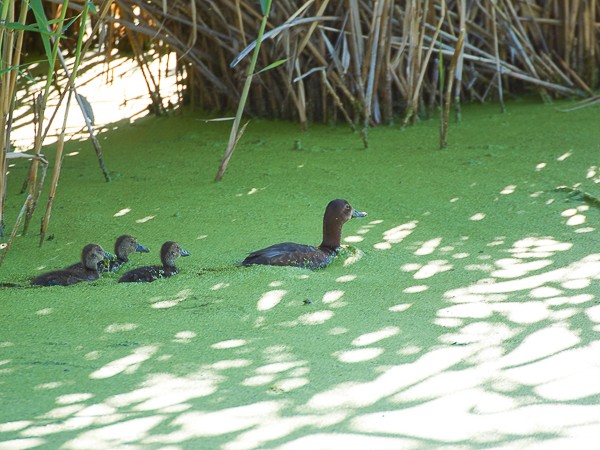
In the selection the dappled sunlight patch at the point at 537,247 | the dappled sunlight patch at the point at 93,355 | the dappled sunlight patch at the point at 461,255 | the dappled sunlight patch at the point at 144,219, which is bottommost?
the dappled sunlight patch at the point at 537,247

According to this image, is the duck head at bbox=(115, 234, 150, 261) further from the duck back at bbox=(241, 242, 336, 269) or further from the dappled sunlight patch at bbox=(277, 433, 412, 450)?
the dappled sunlight patch at bbox=(277, 433, 412, 450)

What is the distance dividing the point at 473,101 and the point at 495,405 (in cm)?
423

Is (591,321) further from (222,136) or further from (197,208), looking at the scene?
(222,136)

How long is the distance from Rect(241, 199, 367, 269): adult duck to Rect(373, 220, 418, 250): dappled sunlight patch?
173mm

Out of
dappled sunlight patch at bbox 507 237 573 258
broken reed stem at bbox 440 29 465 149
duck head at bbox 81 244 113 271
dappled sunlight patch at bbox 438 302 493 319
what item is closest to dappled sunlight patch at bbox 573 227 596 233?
dappled sunlight patch at bbox 507 237 573 258

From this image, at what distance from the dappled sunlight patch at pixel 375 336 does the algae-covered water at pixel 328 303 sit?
1cm

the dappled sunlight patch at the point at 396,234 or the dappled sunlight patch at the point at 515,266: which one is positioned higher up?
the dappled sunlight patch at the point at 396,234

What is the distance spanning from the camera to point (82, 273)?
385 cm

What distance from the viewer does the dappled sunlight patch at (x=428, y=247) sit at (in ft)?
12.9

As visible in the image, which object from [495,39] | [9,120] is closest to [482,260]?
[9,120]

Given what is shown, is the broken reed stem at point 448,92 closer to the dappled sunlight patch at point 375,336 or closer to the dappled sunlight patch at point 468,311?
the dappled sunlight patch at point 468,311

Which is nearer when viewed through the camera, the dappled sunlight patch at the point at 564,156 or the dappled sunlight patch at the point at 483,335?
the dappled sunlight patch at the point at 483,335

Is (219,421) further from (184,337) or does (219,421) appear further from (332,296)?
(332,296)

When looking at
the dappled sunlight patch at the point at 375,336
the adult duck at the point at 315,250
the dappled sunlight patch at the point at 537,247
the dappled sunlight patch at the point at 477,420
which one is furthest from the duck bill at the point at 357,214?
the dappled sunlight patch at the point at 477,420
